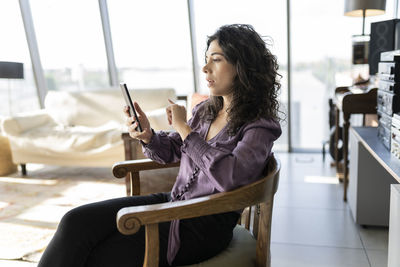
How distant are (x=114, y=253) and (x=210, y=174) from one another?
0.39 meters

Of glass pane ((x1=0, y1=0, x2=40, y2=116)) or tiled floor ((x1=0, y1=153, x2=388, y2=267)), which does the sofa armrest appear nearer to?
glass pane ((x1=0, y1=0, x2=40, y2=116))

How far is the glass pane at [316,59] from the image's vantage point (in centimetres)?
431

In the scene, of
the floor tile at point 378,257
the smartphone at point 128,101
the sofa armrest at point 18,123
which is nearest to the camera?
the smartphone at point 128,101

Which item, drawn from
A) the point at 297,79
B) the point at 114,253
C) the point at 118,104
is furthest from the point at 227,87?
the point at 297,79

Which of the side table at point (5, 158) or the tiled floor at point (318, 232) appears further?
the side table at point (5, 158)

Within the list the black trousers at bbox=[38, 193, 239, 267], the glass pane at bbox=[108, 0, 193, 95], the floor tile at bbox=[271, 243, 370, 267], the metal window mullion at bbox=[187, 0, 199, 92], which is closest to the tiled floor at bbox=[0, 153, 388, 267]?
the floor tile at bbox=[271, 243, 370, 267]

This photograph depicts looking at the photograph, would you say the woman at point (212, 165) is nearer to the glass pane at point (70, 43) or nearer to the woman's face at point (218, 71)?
the woman's face at point (218, 71)

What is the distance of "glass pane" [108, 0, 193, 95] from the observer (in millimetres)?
4988

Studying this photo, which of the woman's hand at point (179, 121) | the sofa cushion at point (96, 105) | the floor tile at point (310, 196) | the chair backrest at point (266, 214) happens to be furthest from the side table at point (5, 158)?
the chair backrest at point (266, 214)

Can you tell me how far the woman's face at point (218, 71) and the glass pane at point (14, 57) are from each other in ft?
14.4

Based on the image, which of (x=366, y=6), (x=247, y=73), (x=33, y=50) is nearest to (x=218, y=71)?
(x=247, y=73)

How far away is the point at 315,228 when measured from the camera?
99.7 inches

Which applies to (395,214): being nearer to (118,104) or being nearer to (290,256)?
(290,256)

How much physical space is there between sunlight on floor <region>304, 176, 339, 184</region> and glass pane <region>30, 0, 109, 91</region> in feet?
10.4
